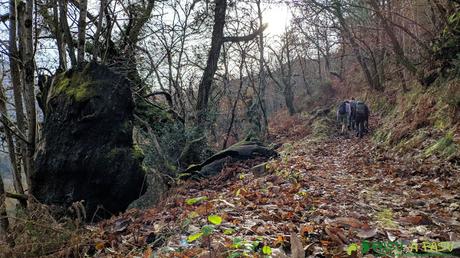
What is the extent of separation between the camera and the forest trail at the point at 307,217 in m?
3.76

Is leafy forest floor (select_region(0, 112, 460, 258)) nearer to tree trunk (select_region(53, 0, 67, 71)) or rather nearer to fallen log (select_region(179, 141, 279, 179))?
fallen log (select_region(179, 141, 279, 179))

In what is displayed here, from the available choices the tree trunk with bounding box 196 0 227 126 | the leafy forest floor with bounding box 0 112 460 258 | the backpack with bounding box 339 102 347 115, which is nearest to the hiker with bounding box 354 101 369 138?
the backpack with bounding box 339 102 347 115

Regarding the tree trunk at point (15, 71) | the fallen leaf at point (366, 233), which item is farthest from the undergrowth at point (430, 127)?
the tree trunk at point (15, 71)

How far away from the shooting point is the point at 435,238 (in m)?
3.89

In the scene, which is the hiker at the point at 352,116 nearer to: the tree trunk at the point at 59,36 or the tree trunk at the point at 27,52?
the tree trunk at the point at 59,36

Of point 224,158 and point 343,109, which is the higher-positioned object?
point 343,109

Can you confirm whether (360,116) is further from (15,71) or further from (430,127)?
(15,71)

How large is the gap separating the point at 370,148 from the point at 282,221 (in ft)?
29.0

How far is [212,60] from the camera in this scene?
1441 cm

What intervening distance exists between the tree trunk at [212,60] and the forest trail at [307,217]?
613 cm

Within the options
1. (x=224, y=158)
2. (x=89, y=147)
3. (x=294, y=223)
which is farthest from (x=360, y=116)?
(x=294, y=223)

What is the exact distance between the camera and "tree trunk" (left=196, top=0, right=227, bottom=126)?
14203mm

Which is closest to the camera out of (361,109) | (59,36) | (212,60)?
(59,36)

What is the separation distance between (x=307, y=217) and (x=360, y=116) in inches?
A: 465
